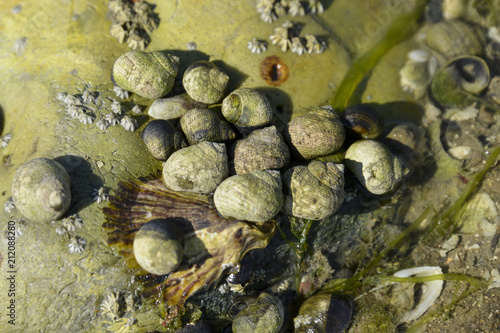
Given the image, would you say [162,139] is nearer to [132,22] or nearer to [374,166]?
[132,22]

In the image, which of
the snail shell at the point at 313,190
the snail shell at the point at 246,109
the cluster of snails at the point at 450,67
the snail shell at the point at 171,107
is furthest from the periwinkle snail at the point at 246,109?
the cluster of snails at the point at 450,67

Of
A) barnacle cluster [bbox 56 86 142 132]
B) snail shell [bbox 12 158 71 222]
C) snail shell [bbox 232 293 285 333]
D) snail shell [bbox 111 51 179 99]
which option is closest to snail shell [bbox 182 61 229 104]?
snail shell [bbox 111 51 179 99]

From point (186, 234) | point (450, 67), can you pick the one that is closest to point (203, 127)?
point (186, 234)

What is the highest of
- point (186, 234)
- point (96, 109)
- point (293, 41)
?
point (293, 41)

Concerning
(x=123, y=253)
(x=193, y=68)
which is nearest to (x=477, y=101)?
(x=193, y=68)

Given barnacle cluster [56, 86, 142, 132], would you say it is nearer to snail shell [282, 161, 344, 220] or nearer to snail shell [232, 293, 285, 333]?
snail shell [282, 161, 344, 220]

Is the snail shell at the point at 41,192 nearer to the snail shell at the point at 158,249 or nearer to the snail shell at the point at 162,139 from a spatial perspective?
the snail shell at the point at 158,249
